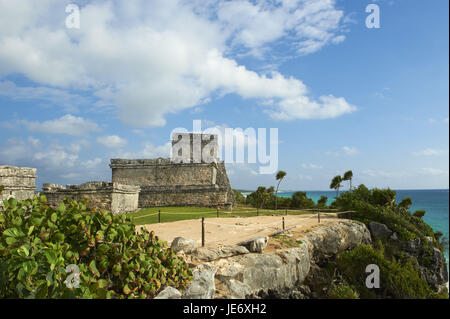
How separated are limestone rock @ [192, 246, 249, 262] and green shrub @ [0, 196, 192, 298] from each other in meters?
2.06

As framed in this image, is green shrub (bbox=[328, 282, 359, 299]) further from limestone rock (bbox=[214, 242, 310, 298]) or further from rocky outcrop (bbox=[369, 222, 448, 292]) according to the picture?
rocky outcrop (bbox=[369, 222, 448, 292])

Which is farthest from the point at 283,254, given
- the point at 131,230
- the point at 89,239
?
the point at 89,239

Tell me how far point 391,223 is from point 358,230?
3572mm

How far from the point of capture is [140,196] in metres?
23.4

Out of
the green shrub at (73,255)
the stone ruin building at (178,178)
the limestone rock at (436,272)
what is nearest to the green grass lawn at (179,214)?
the stone ruin building at (178,178)

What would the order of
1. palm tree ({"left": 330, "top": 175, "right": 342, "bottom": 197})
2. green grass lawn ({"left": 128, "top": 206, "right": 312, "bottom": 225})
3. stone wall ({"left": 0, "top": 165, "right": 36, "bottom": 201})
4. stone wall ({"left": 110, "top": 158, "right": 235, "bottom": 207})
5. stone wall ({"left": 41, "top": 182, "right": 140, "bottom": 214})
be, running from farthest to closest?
palm tree ({"left": 330, "top": 175, "right": 342, "bottom": 197}), stone wall ({"left": 110, "top": 158, "right": 235, "bottom": 207}), stone wall ({"left": 41, "top": 182, "right": 140, "bottom": 214}), green grass lawn ({"left": 128, "top": 206, "right": 312, "bottom": 225}), stone wall ({"left": 0, "top": 165, "right": 36, "bottom": 201})

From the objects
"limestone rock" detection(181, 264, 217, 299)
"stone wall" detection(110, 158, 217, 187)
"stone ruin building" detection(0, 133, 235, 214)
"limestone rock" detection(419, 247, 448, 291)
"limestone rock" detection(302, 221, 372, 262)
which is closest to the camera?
"limestone rock" detection(181, 264, 217, 299)

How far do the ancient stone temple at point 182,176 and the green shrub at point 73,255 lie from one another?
18.3 meters

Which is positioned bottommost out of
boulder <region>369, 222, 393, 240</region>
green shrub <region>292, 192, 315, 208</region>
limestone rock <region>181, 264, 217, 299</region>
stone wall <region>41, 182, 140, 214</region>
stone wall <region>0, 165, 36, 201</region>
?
boulder <region>369, 222, 393, 240</region>

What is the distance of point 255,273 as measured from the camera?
7.01m

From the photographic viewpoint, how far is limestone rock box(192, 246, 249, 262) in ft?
22.8

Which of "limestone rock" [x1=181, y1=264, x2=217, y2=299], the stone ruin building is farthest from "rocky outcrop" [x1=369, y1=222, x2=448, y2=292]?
"limestone rock" [x1=181, y1=264, x2=217, y2=299]

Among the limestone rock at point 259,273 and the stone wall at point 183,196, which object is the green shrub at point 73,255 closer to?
the limestone rock at point 259,273
